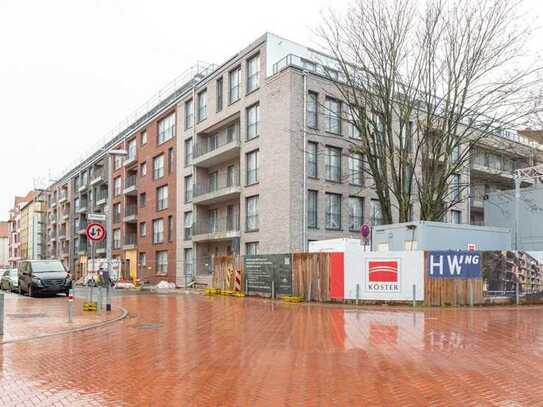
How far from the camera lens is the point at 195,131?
38688mm

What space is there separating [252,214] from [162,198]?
13814mm

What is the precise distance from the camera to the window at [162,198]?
42812 millimetres

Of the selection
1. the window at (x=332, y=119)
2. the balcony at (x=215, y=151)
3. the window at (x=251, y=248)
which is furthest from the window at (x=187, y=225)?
the window at (x=332, y=119)

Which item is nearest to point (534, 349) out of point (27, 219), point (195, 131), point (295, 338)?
point (295, 338)

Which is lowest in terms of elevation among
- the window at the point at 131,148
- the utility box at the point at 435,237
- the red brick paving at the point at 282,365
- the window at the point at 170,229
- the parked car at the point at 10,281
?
the parked car at the point at 10,281

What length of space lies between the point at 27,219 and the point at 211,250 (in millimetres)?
76414

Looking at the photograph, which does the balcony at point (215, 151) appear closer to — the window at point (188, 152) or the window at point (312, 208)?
the window at point (188, 152)

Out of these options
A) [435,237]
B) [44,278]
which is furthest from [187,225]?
[435,237]

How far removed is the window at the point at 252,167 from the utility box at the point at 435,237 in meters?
10.2

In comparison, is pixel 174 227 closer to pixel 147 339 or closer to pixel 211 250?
pixel 211 250

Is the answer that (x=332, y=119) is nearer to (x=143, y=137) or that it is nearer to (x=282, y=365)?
(x=143, y=137)

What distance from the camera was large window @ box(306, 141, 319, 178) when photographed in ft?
98.7

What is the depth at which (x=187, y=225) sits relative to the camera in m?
39.1

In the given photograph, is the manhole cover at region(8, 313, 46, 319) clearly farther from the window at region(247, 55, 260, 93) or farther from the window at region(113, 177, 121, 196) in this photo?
the window at region(113, 177, 121, 196)
